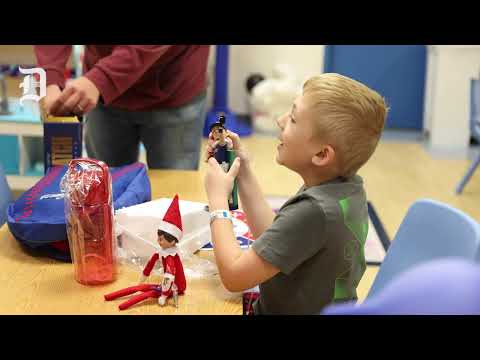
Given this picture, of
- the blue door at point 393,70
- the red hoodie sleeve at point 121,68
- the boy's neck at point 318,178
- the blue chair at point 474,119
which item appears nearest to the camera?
the boy's neck at point 318,178

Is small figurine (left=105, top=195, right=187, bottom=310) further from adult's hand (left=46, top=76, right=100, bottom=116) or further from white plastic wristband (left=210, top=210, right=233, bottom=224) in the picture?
adult's hand (left=46, top=76, right=100, bottom=116)

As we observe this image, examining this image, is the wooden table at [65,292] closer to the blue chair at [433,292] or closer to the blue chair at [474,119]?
the blue chair at [433,292]

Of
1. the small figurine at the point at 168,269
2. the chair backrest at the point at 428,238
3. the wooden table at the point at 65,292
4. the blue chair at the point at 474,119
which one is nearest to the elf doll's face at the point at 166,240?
the small figurine at the point at 168,269

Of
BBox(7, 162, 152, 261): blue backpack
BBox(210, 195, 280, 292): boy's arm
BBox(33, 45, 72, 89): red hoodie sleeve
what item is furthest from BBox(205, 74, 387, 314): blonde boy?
BBox(33, 45, 72, 89): red hoodie sleeve

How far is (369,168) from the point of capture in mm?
4371

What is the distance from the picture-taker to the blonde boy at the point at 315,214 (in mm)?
1138

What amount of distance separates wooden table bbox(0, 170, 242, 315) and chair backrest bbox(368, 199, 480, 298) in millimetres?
427

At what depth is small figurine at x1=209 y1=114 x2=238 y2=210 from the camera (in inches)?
51.6

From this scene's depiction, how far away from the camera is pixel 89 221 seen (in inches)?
48.1

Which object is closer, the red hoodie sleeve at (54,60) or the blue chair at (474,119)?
the red hoodie sleeve at (54,60)

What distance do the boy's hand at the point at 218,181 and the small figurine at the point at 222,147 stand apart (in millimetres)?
21

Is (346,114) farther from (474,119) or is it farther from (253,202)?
(474,119)
